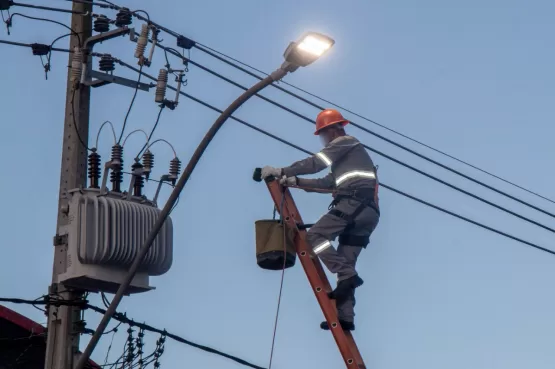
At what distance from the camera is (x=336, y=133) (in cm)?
1284

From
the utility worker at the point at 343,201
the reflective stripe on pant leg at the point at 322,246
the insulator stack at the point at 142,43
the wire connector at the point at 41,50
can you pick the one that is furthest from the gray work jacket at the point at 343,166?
the wire connector at the point at 41,50

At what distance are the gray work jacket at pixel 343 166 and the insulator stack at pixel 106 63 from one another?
2535 millimetres

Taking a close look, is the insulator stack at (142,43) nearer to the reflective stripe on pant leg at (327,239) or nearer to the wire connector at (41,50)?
the wire connector at (41,50)

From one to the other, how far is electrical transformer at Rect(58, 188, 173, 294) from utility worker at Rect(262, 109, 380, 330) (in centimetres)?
155

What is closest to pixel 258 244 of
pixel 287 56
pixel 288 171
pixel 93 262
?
pixel 288 171

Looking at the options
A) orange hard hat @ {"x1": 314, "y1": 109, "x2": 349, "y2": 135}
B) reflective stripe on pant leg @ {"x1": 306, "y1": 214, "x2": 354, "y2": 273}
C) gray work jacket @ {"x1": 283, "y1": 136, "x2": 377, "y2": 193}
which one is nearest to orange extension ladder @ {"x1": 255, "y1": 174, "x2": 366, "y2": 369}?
reflective stripe on pant leg @ {"x1": 306, "y1": 214, "x2": 354, "y2": 273}

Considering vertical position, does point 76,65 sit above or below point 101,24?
below

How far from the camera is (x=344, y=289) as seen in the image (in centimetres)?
1211

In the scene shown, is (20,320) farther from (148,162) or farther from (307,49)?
(307,49)

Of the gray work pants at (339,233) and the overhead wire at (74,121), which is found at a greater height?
the overhead wire at (74,121)

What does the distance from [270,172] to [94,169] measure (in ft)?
6.39

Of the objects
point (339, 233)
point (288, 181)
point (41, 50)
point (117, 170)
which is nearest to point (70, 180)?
point (117, 170)

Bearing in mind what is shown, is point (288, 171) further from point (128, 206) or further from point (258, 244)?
point (128, 206)

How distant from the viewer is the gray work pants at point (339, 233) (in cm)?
1227
